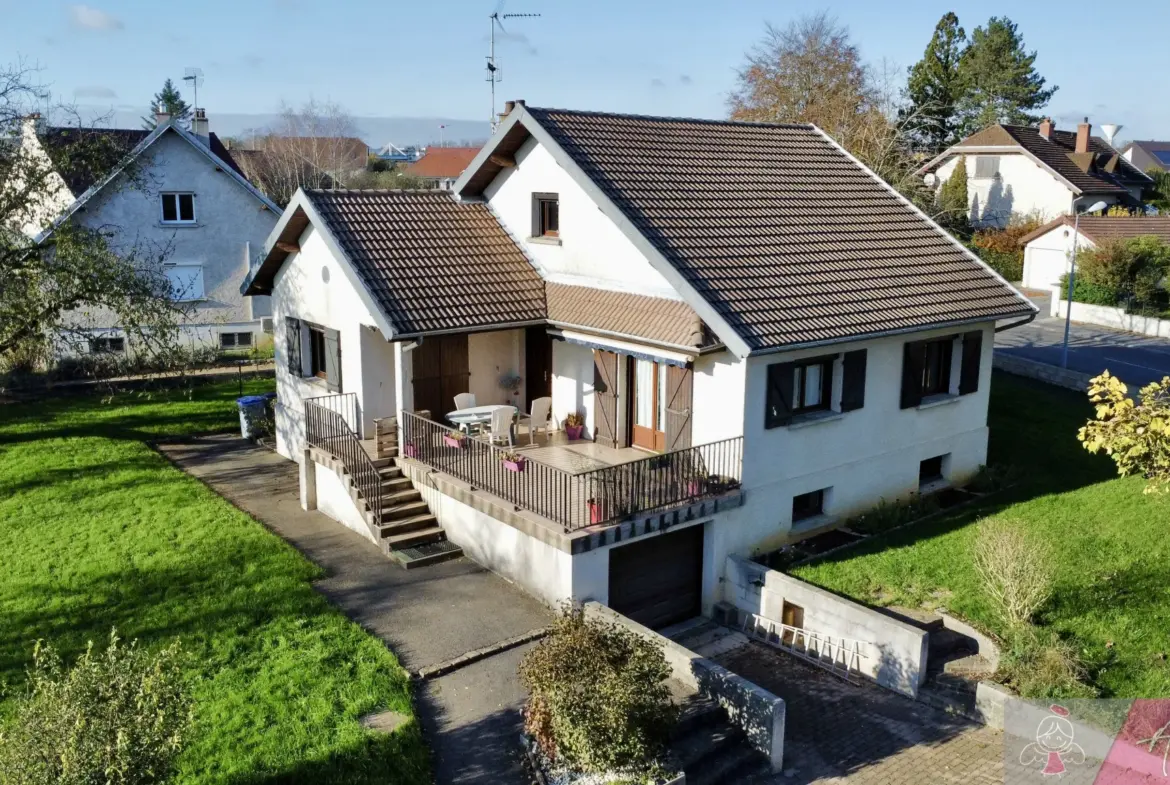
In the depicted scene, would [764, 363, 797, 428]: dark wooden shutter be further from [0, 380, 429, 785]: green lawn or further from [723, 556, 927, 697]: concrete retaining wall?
[0, 380, 429, 785]: green lawn

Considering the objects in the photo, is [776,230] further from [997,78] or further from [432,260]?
[997,78]

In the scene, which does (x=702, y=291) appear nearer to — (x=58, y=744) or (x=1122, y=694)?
(x=1122, y=694)

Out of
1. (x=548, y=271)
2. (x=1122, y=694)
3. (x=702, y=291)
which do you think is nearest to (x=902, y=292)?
(x=702, y=291)

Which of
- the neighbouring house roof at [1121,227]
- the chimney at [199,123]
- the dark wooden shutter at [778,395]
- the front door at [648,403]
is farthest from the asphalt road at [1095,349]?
the chimney at [199,123]

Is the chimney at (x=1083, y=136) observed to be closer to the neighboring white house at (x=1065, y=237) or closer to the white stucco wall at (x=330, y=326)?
the neighboring white house at (x=1065, y=237)

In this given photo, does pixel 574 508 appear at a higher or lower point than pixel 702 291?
lower

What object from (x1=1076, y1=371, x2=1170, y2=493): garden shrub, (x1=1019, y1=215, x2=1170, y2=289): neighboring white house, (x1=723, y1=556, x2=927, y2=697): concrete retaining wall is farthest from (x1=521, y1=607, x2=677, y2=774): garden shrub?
(x1=1019, y1=215, x2=1170, y2=289): neighboring white house

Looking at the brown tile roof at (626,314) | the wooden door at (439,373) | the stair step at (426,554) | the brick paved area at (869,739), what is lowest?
the brick paved area at (869,739)
